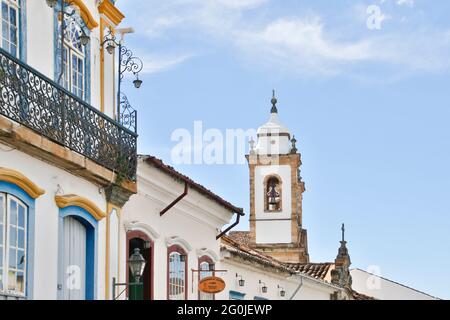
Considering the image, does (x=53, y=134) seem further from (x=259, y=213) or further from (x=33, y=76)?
(x=259, y=213)

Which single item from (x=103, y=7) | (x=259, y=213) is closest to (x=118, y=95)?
(x=103, y=7)

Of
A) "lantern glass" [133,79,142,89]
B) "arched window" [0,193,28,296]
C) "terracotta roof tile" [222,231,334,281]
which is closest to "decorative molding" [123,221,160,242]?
"lantern glass" [133,79,142,89]

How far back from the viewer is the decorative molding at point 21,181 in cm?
1332

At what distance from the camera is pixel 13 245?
44.7 ft

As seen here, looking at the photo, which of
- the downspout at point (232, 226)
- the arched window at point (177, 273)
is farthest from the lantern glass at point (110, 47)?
the downspout at point (232, 226)

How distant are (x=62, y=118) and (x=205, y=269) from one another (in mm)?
7459

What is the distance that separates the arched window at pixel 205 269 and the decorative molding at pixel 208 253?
0.06 metres

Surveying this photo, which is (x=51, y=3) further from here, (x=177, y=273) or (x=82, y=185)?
(x=177, y=273)

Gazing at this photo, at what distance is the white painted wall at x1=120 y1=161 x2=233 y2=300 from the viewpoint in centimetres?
1783

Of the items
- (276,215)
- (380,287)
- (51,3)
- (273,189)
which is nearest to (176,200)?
(51,3)

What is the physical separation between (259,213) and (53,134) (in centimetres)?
4077

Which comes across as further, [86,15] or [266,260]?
[266,260]

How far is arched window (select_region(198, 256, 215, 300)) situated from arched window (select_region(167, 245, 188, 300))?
515mm
